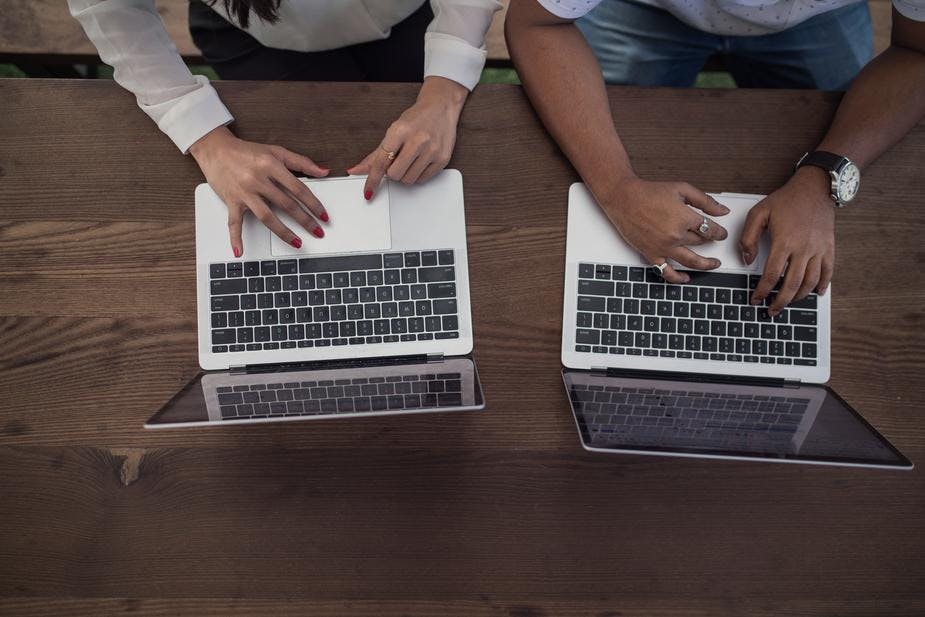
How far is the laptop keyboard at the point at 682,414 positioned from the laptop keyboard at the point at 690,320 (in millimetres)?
57

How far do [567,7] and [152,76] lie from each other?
0.56 metres

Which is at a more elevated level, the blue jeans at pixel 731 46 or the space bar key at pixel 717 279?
the blue jeans at pixel 731 46

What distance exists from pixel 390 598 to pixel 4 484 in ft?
1.68

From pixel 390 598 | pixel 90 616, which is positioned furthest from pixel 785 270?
pixel 90 616

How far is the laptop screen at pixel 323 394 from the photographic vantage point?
0.62 metres

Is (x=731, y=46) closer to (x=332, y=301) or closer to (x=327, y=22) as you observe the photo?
(x=327, y=22)

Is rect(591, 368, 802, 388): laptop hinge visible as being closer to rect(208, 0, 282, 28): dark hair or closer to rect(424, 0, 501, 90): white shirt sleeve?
rect(424, 0, 501, 90): white shirt sleeve

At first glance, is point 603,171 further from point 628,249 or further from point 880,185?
point 880,185

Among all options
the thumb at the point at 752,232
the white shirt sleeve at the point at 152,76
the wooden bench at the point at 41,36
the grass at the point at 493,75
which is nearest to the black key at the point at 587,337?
the thumb at the point at 752,232

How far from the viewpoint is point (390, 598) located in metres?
0.68

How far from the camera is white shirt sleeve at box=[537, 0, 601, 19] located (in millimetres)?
726

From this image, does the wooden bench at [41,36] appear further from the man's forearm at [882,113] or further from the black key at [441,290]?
the man's forearm at [882,113]

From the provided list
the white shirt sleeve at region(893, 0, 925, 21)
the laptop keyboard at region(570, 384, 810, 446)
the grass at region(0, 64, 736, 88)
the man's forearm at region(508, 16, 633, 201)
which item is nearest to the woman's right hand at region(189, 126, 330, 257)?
the man's forearm at region(508, 16, 633, 201)

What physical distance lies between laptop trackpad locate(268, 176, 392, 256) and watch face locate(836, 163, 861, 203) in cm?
59
